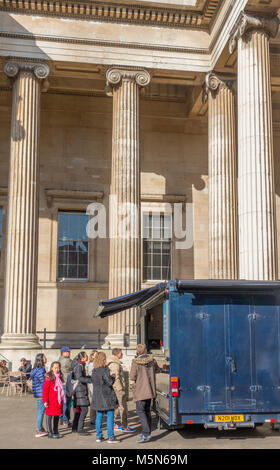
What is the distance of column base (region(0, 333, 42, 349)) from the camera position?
1814cm

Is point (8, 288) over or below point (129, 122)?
below

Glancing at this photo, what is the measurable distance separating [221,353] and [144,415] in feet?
5.77

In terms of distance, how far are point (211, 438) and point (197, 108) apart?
17.2 meters

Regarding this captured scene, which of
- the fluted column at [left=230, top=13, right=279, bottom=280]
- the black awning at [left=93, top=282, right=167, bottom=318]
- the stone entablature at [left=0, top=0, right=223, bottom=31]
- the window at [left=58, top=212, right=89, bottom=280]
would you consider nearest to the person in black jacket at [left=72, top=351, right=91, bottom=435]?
the black awning at [left=93, top=282, right=167, bottom=318]

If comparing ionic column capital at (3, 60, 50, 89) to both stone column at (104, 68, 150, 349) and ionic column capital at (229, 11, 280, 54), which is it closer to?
stone column at (104, 68, 150, 349)

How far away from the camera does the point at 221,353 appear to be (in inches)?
404

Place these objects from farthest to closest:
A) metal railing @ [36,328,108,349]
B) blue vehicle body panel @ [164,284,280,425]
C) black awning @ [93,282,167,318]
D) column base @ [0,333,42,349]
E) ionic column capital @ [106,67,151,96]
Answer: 1. metal railing @ [36,328,108,349]
2. ionic column capital @ [106,67,151,96]
3. column base @ [0,333,42,349]
4. black awning @ [93,282,167,318]
5. blue vehicle body panel @ [164,284,280,425]

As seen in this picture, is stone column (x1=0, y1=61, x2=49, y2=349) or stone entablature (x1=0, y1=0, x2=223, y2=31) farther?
stone entablature (x1=0, y1=0, x2=223, y2=31)

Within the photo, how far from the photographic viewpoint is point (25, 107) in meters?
19.9

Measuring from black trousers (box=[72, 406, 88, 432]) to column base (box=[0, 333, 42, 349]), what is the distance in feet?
24.4

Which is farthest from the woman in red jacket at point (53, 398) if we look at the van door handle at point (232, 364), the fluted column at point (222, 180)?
the fluted column at point (222, 180)
